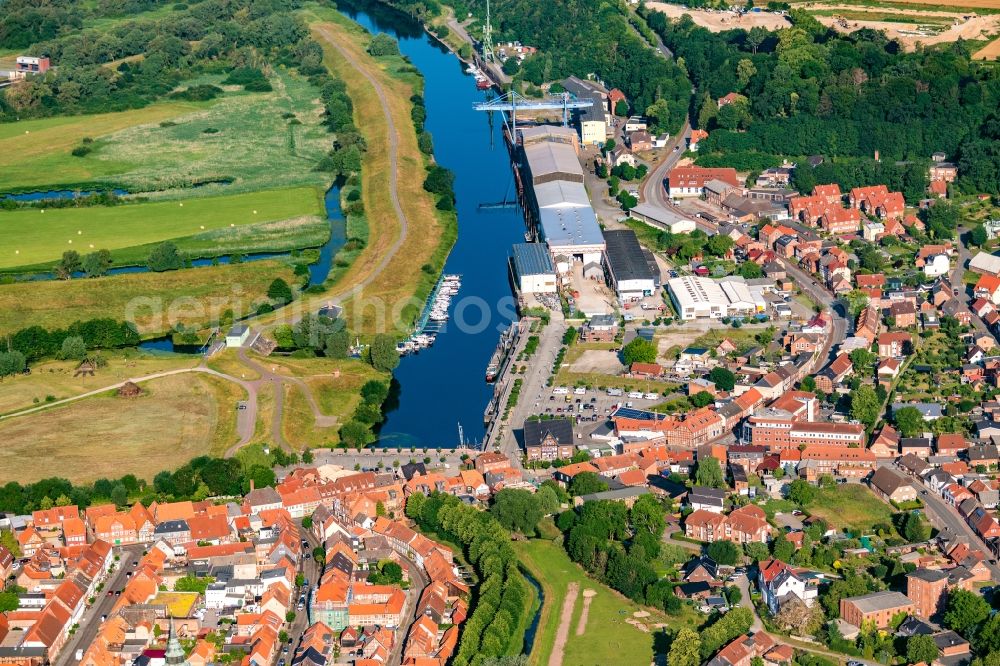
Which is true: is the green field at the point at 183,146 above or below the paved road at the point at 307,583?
below

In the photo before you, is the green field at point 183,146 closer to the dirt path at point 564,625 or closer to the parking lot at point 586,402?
the parking lot at point 586,402

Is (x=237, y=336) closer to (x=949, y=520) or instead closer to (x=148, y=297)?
(x=148, y=297)

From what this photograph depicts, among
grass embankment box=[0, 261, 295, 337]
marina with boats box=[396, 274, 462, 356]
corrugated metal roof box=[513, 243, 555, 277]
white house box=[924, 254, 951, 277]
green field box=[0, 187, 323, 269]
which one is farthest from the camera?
green field box=[0, 187, 323, 269]

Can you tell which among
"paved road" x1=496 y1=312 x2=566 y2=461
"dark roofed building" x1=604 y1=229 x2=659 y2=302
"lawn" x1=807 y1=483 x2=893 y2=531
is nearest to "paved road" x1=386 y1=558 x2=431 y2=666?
"paved road" x1=496 y1=312 x2=566 y2=461

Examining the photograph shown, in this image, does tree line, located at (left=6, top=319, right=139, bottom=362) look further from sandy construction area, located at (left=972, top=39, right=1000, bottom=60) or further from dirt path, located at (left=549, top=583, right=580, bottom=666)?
sandy construction area, located at (left=972, top=39, right=1000, bottom=60)

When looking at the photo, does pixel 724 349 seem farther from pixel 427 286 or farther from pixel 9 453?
pixel 9 453

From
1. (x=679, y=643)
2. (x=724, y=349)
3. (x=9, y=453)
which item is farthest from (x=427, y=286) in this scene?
(x=679, y=643)

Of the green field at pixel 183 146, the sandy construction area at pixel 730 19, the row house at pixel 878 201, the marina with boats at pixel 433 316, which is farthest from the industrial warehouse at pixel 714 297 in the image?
the sandy construction area at pixel 730 19
